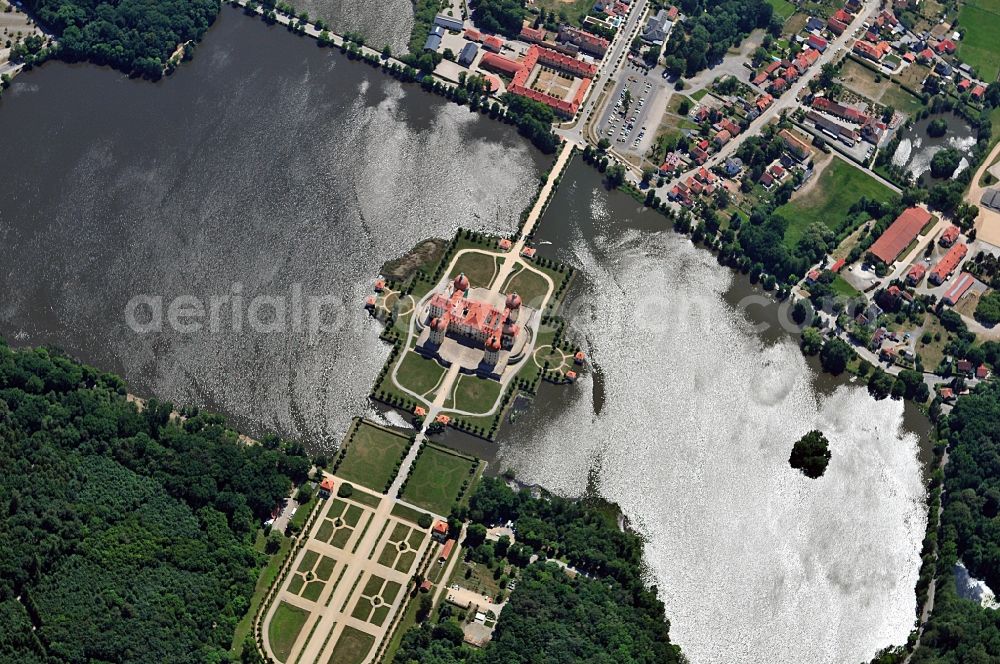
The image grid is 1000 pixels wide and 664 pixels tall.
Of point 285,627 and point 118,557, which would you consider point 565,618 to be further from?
point 118,557

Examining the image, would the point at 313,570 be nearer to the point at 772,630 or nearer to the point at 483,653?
the point at 483,653

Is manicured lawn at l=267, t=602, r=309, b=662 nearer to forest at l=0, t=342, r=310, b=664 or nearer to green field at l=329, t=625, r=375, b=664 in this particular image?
forest at l=0, t=342, r=310, b=664

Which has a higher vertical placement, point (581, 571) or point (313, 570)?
point (581, 571)

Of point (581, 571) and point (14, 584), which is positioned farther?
point (581, 571)

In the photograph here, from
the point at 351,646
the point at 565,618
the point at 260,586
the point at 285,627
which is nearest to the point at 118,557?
the point at 260,586

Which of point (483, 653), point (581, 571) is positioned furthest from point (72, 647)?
point (581, 571)

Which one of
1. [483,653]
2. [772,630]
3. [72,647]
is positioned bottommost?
[72,647]
